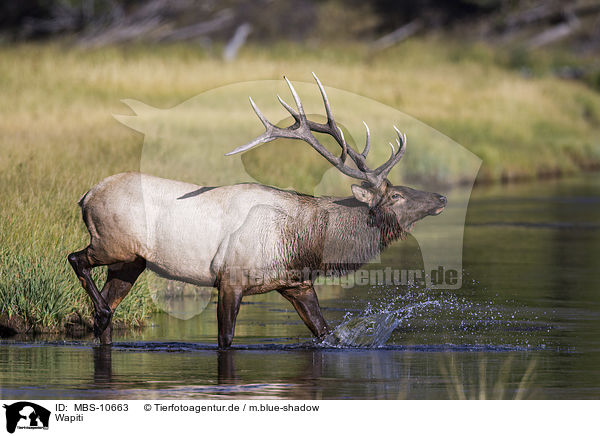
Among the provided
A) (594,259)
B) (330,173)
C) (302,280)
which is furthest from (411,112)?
(302,280)

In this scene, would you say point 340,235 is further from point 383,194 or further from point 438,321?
point 438,321

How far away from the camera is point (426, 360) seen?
9844mm

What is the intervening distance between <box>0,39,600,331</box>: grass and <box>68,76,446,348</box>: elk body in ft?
3.13

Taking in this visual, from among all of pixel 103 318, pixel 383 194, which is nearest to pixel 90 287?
pixel 103 318

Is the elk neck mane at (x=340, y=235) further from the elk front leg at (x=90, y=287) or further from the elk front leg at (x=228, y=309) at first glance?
the elk front leg at (x=90, y=287)

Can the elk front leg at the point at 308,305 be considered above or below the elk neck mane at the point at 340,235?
below

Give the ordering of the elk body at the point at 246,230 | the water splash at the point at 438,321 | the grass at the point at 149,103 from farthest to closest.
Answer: the grass at the point at 149,103
the water splash at the point at 438,321
the elk body at the point at 246,230

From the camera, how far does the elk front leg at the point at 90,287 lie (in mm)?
10406

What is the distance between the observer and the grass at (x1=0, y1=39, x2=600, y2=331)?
1130cm

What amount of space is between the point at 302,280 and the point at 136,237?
1434 millimetres

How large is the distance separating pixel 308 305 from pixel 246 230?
90 centimetres

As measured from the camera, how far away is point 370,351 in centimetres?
1034
